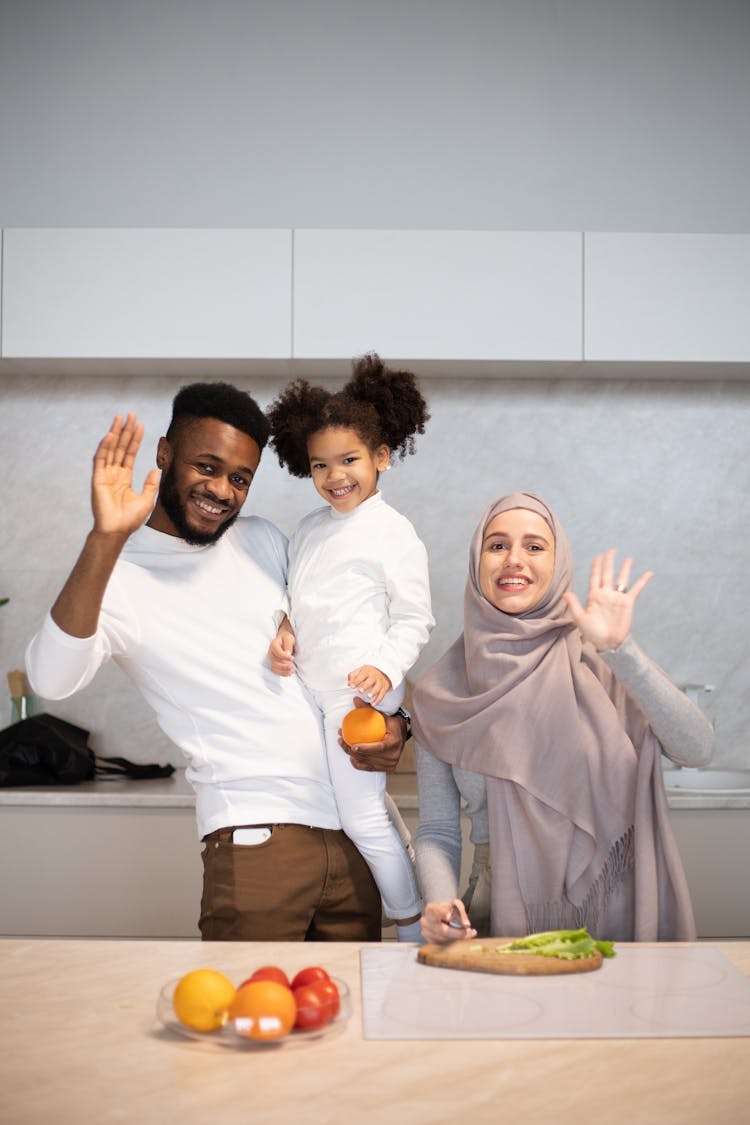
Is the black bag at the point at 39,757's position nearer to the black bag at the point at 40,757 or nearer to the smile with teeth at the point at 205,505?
the black bag at the point at 40,757

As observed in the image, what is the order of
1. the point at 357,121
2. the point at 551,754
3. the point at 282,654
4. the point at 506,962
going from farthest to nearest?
1. the point at 357,121
2. the point at 282,654
3. the point at 551,754
4. the point at 506,962

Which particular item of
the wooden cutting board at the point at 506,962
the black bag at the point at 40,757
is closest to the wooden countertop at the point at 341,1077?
the wooden cutting board at the point at 506,962

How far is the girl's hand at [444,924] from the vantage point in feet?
5.11

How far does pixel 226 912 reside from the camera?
1867mm

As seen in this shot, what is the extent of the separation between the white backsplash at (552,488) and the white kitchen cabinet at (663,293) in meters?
0.39

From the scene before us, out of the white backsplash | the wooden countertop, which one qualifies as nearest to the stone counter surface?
the white backsplash

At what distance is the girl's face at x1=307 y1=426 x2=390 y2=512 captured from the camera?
6.84ft

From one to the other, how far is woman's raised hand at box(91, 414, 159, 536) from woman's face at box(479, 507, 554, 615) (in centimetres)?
60

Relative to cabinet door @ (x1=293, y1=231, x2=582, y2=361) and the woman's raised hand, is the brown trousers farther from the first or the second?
cabinet door @ (x1=293, y1=231, x2=582, y2=361)

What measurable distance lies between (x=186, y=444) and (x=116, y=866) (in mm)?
1244

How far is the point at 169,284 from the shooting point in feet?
9.68

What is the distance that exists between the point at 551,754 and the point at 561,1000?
51cm

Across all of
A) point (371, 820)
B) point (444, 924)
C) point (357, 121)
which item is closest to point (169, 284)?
point (357, 121)

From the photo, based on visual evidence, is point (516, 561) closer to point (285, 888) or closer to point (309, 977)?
point (285, 888)
